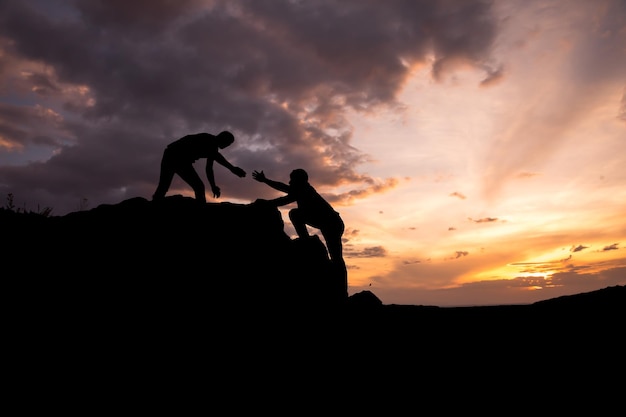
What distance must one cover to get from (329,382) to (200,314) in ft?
8.44

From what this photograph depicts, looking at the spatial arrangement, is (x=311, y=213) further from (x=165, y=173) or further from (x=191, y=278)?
(x=191, y=278)

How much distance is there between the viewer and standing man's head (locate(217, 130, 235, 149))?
1030cm

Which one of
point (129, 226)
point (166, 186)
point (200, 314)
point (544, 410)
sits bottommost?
point (544, 410)

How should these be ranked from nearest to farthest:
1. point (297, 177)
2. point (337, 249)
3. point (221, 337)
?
1. point (221, 337)
2. point (297, 177)
3. point (337, 249)

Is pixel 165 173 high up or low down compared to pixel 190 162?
down

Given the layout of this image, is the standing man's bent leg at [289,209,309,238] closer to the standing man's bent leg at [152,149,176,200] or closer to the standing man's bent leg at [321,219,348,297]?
the standing man's bent leg at [321,219,348,297]

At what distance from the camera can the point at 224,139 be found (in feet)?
33.9

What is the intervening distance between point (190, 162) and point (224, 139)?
3.54ft

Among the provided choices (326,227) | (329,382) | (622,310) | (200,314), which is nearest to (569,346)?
(622,310)

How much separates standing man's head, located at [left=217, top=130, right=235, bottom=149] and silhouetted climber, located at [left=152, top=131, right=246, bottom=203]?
0.66 ft

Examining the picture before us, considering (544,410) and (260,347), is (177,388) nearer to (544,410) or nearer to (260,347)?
(260,347)

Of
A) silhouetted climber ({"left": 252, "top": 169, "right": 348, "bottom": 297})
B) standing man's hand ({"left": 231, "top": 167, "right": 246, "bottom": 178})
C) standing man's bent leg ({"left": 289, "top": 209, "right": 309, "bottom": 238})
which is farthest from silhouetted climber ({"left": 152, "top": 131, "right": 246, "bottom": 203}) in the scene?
standing man's bent leg ({"left": 289, "top": 209, "right": 309, "bottom": 238})

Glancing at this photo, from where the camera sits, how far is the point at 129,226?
7355 mm

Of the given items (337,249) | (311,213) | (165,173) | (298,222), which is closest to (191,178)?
(165,173)
